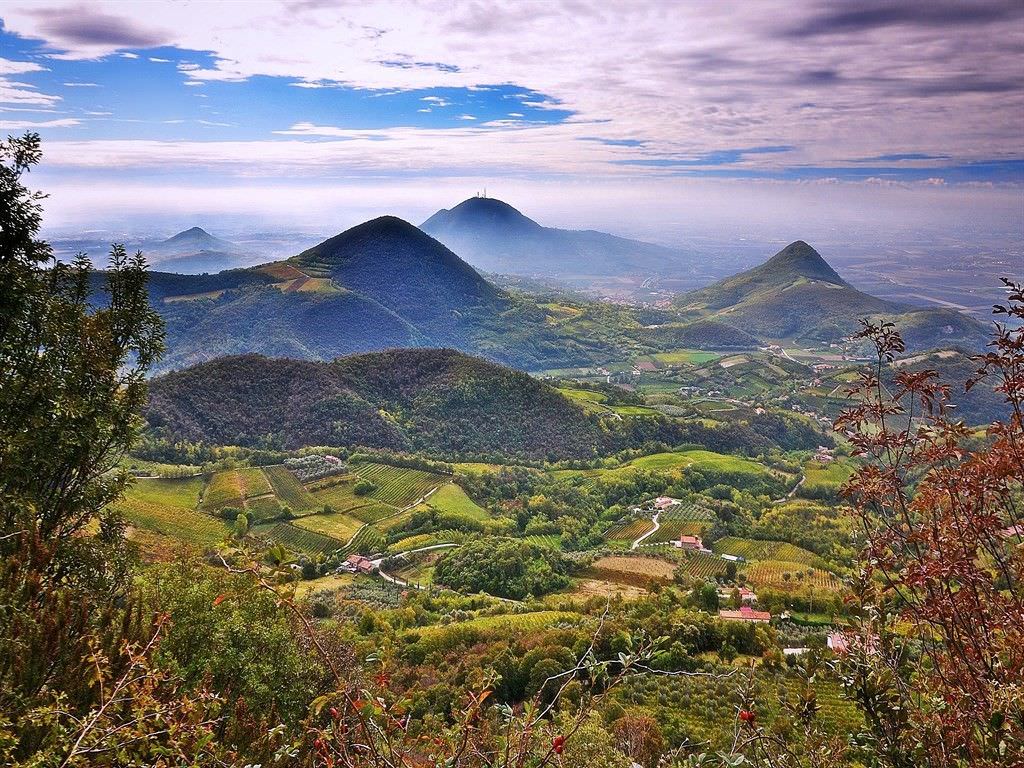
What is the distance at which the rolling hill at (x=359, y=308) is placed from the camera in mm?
128500

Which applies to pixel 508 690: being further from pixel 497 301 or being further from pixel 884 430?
pixel 497 301

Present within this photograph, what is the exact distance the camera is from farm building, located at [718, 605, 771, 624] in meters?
30.0

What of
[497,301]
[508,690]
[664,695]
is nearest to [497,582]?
[508,690]

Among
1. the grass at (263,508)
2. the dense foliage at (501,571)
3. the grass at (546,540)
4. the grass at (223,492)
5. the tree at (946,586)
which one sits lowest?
the grass at (546,540)

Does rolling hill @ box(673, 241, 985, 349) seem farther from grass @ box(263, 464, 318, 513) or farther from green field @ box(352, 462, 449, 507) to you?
grass @ box(263, 464, 318, 513)

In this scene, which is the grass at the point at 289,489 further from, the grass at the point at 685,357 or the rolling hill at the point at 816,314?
the rolling hill at the point at 816,314

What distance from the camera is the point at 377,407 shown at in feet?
252

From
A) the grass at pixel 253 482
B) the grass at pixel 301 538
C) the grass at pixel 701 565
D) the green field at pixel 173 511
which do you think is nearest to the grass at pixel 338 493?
the grass at pixel 253 482

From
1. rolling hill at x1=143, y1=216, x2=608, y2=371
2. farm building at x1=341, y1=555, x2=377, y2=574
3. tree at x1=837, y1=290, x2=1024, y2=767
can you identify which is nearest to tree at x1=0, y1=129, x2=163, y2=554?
tree at x1=837, y1=290, x2=1024, y2=767

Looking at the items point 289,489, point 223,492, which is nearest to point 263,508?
point 223,492

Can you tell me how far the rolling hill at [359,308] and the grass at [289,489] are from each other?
7666 centimetres

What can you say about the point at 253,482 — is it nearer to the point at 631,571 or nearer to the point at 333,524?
the point at 333,524

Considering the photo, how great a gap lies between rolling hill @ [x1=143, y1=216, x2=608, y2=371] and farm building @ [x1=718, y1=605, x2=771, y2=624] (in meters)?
112

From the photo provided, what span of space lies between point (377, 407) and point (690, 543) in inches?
1783
